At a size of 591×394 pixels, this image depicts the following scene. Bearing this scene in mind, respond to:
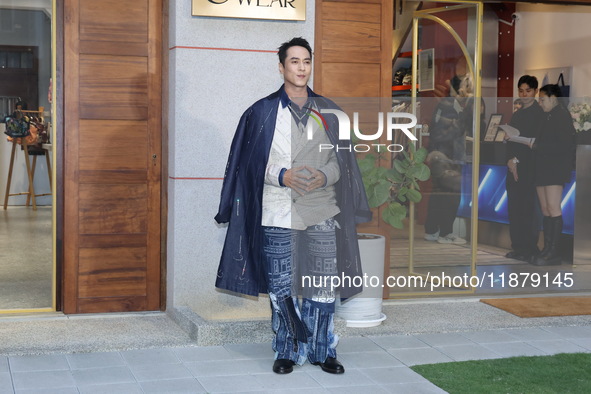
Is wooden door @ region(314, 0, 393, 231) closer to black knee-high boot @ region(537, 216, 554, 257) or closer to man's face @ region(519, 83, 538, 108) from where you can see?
man's face @ region(519, 83, 538, 108)

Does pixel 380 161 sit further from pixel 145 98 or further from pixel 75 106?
pixel 75 106

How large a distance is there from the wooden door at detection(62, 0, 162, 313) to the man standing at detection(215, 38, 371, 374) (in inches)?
57.5

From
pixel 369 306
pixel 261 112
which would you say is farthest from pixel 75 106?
pixel 369 306

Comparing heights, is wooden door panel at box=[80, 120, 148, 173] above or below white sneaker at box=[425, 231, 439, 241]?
above

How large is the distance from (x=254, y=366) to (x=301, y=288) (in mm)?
515

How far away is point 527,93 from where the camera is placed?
316 inches

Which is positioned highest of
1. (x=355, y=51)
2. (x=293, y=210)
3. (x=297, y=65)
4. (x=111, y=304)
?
(x=355, y=51)

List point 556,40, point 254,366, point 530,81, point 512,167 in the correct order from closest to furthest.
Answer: point 254,366 → point 512,167 → point 530,81 → point 556,40

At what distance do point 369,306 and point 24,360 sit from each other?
86.4 inches

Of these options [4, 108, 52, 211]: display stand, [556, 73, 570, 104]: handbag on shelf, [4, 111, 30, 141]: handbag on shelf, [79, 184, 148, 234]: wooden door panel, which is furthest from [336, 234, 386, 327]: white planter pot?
[556, 73, 570, 104]: handbag on shelf

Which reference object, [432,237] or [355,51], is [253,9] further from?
[432,237]

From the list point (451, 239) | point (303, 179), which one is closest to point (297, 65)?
point (303, 179)

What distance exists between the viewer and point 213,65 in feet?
20.3

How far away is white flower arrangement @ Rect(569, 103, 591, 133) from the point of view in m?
7.91
